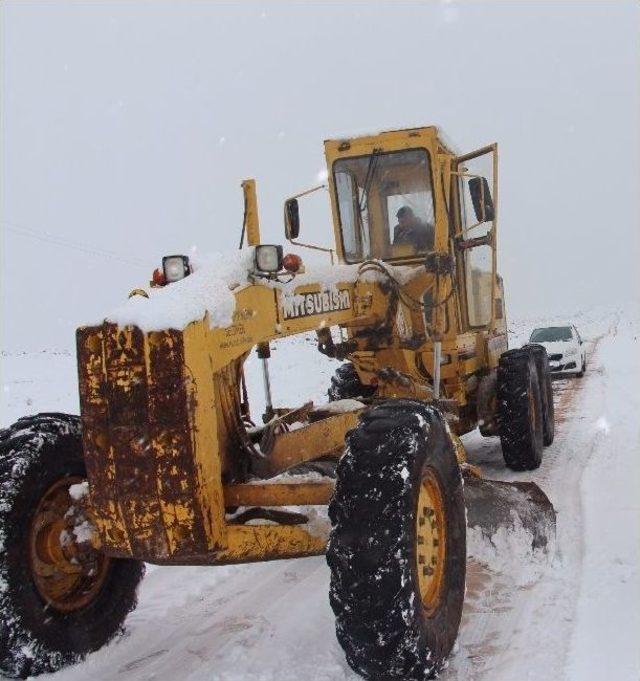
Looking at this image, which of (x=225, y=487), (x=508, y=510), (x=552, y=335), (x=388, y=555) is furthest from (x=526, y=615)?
(x=552, y=335)

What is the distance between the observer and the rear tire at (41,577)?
133 inches

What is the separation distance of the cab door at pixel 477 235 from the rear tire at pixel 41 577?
11.7 ft

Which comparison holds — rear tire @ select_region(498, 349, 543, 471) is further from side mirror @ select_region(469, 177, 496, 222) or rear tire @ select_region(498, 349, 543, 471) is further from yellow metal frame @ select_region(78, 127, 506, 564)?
yellow metal frame @ select_region(78, 127, 506, 564)

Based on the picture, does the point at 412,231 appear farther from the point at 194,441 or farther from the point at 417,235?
the point at 194,441

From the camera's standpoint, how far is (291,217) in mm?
6145

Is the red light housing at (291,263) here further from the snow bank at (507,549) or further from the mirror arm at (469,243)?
the mirror arm at (469,243)

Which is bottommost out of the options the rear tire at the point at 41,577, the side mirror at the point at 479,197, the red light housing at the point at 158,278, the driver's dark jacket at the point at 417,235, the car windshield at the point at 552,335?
the car windshield at the point at 552,335

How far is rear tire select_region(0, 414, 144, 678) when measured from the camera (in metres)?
3.37

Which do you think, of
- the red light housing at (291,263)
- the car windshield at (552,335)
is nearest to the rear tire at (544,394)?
the red light housing at (291,263)

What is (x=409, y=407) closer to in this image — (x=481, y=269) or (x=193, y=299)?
(x=193, y=299)

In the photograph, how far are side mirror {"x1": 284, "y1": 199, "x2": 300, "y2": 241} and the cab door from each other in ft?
4.33

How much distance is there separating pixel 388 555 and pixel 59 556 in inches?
64.0

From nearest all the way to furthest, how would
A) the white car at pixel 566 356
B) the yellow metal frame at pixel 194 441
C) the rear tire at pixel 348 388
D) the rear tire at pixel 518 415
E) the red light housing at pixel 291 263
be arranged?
the yellow metal frame at pixel 194 441 < the red light housing at pixel 291 263 < the rear tire at pixel 518 415 < the rear tire at pixel 348 388 < the white car at pixel 566 356

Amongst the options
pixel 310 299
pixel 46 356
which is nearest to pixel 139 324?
pixel 310 299
